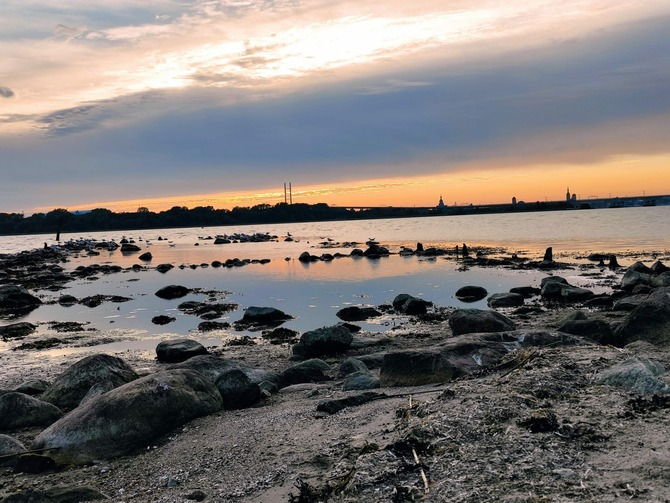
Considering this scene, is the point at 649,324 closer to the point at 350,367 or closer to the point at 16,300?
the point at 350,367

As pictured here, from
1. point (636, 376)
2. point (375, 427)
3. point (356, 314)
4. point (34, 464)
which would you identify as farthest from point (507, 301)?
point (34, 464)

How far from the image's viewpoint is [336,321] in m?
21.0

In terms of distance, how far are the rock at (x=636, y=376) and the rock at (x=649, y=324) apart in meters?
4.85

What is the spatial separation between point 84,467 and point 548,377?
681 cm

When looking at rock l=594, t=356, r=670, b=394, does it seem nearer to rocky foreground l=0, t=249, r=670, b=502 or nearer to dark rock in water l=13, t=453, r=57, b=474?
rocky foreground l=0, t=249, r=670, b=502

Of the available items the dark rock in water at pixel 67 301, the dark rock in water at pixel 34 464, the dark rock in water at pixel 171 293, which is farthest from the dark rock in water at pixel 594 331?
the dark rock in water at pixel 67 301

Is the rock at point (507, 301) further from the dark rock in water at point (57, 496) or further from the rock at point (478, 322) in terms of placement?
the dark rock in water at point (57, 496)

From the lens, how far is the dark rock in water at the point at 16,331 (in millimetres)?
20234

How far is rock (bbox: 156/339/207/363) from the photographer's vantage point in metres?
15.1

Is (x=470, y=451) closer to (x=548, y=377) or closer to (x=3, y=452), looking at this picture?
(x=548, y=377)

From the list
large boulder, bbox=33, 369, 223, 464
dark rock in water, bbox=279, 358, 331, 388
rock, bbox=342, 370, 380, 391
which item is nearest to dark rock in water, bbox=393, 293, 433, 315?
dark rock in water, bbox=279, 358, 331, 388

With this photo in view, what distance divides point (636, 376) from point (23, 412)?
10.2m

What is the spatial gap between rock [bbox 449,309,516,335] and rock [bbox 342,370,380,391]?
583 cm

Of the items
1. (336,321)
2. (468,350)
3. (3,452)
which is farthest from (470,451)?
(336,321)
